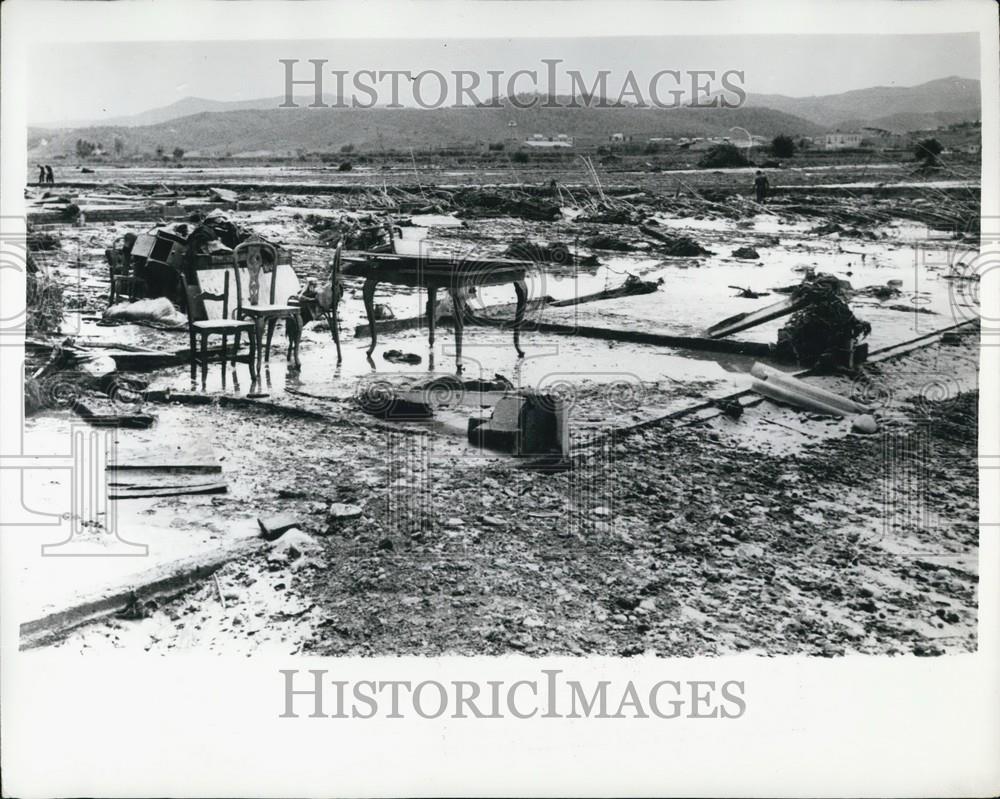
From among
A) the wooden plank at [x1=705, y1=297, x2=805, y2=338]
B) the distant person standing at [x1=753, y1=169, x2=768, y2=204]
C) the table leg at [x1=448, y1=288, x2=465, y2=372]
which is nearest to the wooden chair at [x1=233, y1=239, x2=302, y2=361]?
the table leg at [x1=448, y1=288, x2=465, y2=372]

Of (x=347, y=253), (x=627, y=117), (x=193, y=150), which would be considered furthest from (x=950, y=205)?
(x=193, y=150)

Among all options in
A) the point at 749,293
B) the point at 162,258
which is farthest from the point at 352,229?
the point at 749,293

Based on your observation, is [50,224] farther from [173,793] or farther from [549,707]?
[549,707]

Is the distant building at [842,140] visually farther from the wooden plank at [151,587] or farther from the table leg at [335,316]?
the wooden plank at [151,587]

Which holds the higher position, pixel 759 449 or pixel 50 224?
pixel 50 224

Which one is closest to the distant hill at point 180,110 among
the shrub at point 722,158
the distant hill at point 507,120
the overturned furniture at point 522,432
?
the distant hill at point 507,120

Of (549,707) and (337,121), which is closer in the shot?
(549,707)
